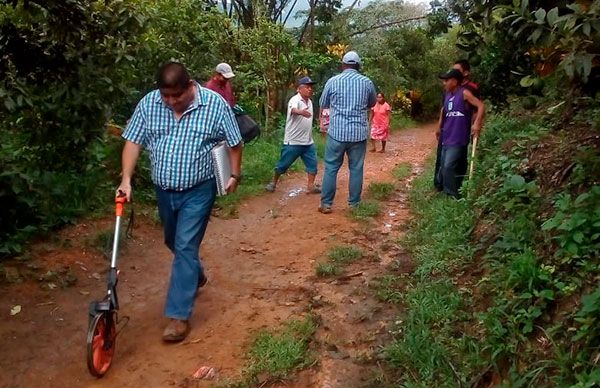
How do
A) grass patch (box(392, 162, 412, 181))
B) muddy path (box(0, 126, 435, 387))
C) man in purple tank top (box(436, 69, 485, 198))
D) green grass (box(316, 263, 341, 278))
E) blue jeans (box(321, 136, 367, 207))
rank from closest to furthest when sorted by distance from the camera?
muddy path (box(0, 126, 435, 387)) < green grass (box(316, 263, 341, 278)) < man in purple tank top (box(436, 69, 485, 198)) < blue jeans (box(321, 136, 367, 207)) < grass patch (box(392, 162, 412, 181))

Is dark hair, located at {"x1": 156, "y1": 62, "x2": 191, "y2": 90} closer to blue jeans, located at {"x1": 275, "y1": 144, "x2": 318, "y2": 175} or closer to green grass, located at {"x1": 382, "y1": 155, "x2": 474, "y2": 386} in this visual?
green grass, located at {"x1": 382, "y1": 155, "x2": 474, "y2": 386}

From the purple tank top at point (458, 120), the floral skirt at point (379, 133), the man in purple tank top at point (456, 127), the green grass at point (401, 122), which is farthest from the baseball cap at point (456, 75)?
the green grass at point (401, 122)

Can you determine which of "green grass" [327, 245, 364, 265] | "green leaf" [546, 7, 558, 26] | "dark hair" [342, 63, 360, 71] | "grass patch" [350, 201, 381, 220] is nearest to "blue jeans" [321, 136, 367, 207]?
"grass patch" [350, 201, 381, 220]

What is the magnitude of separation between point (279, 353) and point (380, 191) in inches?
199

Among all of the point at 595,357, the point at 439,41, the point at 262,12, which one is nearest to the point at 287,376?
the point at 595,357

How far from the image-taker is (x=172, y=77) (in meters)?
3.85

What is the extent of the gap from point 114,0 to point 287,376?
12.3 feet

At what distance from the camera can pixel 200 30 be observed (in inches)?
397

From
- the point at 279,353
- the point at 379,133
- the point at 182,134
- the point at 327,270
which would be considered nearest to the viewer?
the point at 279,353

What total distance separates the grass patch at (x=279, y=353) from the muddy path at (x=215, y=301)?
7 cm

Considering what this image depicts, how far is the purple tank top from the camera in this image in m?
7.06

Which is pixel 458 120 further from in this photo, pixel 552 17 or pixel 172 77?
pixel 552 17

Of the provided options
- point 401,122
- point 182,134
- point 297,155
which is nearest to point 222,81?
point 297,155

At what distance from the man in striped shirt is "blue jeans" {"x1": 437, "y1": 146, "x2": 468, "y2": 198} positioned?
992 mm
